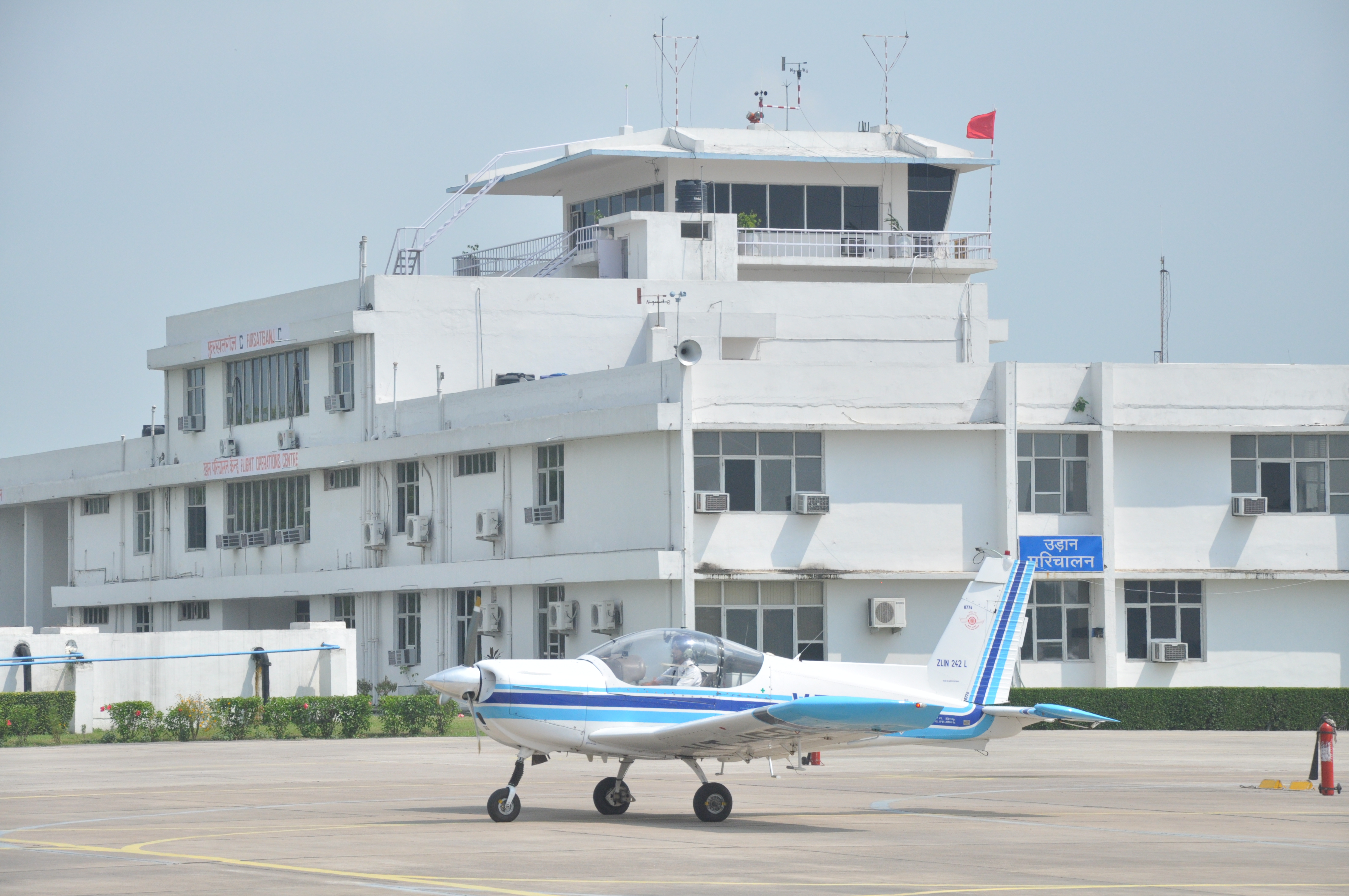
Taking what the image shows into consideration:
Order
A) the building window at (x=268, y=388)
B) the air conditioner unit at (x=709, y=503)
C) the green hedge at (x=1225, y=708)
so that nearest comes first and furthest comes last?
1. the green hedge at (x=1225, y=708)
2. the air conditioner unit at (x=709, y=503)
3. the building window at (x=268, y=388)

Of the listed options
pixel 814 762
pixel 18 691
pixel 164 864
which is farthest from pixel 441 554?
pixel 164 864

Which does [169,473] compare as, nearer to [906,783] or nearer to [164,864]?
[906,783]

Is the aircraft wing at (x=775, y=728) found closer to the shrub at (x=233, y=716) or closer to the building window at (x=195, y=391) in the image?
the shrub at (x=233, y=716)

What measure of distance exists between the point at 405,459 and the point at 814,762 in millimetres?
21497

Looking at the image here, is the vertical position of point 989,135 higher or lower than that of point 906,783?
higher

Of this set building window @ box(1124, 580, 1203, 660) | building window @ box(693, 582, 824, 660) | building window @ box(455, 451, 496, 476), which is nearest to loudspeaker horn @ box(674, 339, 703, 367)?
building window @ box(693, 582, 824, 660)

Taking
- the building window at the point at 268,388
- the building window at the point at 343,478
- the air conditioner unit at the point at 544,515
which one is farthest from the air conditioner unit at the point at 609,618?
the building window at the point at 268,388

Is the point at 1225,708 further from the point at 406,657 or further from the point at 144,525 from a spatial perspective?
the point at 144,525

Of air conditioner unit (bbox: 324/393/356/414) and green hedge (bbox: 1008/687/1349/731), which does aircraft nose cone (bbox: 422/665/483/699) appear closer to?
green hedge (bbox: 1008/687/1349/731)

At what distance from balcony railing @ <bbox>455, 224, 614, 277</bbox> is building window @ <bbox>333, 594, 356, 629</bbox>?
1056 centimetres

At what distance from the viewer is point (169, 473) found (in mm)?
55906

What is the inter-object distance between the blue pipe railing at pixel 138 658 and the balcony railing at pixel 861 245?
18558mm

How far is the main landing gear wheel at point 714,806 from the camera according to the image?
19031 millimetres

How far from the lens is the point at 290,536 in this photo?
51781mm
